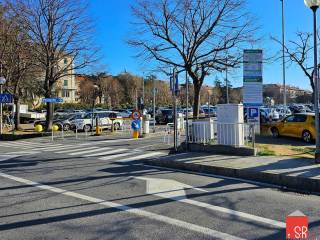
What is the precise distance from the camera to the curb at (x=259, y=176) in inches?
358

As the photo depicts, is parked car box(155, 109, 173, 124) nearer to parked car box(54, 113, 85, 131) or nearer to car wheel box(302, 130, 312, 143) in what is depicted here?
parked car box(54, 113, 85, 131)

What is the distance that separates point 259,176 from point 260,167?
0.69 m

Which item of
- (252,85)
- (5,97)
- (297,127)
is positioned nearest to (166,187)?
(252,85)

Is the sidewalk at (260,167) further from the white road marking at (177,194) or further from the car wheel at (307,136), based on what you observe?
the car wheel at (307,136)

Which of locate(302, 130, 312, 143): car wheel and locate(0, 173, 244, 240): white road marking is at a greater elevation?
locate(302, 130, 312, 143): car wheel

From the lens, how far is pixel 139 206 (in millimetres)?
7531

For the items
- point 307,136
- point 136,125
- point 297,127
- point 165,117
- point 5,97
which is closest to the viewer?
point 307,136

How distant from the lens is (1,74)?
33.7 metres

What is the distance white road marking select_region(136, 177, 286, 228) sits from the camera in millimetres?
6586

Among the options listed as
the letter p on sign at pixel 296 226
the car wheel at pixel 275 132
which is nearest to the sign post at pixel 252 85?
the car wheel at pixel 275 132

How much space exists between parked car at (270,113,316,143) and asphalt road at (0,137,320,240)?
11.2m

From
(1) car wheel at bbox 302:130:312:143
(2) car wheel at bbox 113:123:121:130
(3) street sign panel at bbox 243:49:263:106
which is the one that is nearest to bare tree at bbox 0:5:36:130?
(2) car wheel at bbox 113:123:121:130

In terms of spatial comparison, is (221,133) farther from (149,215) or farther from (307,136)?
(307,136)

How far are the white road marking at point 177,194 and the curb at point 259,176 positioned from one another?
1696 mm
